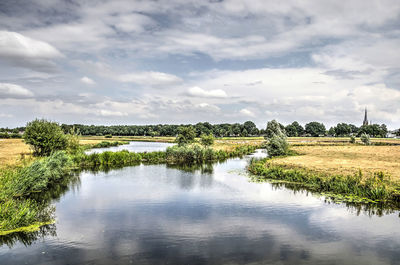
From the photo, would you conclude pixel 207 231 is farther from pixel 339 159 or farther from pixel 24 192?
pixel 339 159

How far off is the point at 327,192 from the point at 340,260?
13.0 m

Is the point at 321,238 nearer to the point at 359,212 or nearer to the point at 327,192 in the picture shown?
the point at 359,212

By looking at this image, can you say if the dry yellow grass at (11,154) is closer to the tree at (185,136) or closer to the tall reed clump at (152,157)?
the tall reed clump at (152,157)

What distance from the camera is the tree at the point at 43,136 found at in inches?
1479

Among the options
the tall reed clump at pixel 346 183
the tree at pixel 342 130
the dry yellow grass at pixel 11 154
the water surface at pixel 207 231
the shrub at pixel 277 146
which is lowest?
the water surface at pixel 207 231

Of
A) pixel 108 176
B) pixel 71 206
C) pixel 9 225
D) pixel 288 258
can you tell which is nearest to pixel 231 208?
pixel 288 258

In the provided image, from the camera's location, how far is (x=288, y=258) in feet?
42.6

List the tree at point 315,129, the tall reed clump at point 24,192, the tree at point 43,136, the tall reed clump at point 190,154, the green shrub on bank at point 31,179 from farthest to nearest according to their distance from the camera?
the tree at point 315,129, the tall reed clump at point 190,154, the tree at point 43,136, the green shrub on bank at point 31,179, the tall reed clump at point 24,192

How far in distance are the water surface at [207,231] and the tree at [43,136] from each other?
16.5 m

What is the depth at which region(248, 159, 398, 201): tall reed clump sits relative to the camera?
21984 mm

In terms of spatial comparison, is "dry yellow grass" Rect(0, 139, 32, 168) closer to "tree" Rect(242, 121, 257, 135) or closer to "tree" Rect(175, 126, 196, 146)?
"tree" Rect(175, 126, 196, 146)

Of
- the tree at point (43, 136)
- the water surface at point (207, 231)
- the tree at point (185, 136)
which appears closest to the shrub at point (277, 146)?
the tree at point (185, 136)

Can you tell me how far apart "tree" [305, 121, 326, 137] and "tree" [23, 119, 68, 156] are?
170 meters

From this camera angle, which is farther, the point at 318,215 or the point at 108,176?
the point at 108,176
